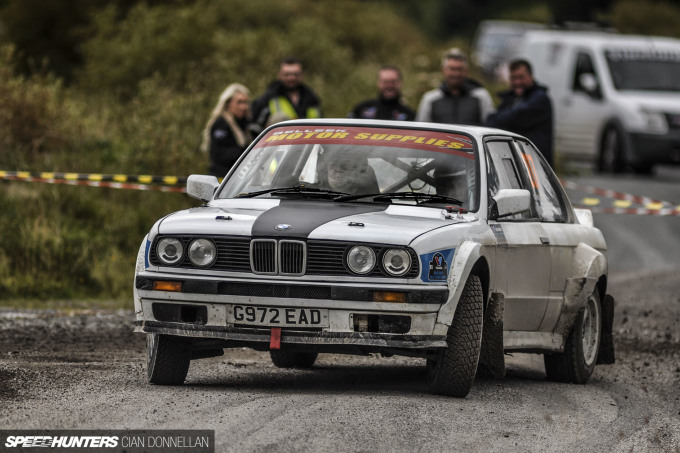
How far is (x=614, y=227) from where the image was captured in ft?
67.4

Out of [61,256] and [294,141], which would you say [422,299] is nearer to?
[294,141]

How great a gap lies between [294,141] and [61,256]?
6.52 metres

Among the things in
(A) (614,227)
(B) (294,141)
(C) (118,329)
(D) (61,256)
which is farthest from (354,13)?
(B) (294,141)

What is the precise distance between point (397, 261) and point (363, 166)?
1.25 meters

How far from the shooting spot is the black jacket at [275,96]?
47.7 feet

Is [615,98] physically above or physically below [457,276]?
below

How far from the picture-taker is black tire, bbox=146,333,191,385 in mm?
8336

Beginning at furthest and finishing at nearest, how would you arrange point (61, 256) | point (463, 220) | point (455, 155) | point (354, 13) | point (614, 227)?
1. point (354, 13)
2. point (614, 227)
3. point (61, 256)
4. point (455, 155)
5. point (463, 220)

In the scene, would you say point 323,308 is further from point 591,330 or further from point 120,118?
point 120,118

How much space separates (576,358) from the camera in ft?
33.0

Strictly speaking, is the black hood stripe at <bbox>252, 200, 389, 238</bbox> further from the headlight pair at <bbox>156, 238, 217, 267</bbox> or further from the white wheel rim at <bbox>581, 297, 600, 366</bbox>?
the white wheel rim at <bbox>581, 297, 600, 366</bbox>

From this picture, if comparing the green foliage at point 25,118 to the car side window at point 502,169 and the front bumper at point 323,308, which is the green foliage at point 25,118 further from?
the front bumper at point 323,308

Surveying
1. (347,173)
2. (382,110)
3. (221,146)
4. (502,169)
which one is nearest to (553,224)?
(502,169)

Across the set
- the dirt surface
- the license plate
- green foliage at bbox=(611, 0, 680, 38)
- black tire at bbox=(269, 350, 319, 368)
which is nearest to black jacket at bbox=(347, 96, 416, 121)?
the dirt surface
